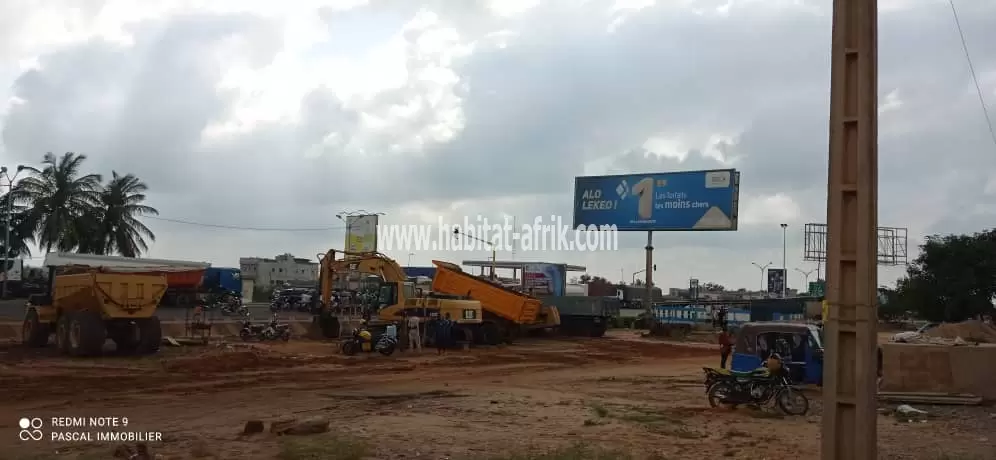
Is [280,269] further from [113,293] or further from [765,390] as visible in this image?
[765,390]

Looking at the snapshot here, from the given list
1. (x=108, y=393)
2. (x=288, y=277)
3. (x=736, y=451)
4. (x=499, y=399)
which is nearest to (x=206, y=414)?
(x=108, y=393)

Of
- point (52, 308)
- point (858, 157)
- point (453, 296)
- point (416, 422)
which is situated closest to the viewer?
point (858, 157)

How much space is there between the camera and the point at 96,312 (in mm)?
22391

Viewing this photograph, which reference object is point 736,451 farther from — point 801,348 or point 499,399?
point 801,348

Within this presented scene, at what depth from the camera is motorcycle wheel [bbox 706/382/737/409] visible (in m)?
16.1

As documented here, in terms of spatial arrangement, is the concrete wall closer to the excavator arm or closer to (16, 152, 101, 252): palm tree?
the excavator arm

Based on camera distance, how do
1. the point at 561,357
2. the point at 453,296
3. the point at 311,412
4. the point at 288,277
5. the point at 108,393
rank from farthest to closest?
the point at 288,277, the point at 453,296, the point at 561,357, the point at 108,393, the point at 311,412

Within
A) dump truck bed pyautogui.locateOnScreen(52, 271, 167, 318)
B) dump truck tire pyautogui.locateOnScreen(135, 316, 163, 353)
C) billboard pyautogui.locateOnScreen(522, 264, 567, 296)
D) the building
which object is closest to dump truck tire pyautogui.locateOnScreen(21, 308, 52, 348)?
dump truck bed pyautogui.locateOnScreen(52, 271, 167, 318)

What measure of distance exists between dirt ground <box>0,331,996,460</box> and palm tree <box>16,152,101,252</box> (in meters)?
33.6

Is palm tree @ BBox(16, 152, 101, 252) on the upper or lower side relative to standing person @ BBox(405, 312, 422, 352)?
upper

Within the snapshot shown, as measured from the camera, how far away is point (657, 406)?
54.3 feet

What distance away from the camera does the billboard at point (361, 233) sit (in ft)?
213

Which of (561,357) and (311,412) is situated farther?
(561,357)

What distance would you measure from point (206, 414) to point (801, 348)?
12.9 meters
